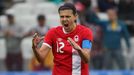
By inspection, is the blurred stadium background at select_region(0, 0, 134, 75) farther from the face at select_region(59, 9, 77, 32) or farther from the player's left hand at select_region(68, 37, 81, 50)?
the player's left hand at select_region(68, 37, 81, 50)

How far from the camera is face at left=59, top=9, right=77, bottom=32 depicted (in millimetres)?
7555

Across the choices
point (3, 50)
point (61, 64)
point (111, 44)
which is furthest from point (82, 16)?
point (61, 64)

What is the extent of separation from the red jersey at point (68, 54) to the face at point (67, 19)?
0.56 feet

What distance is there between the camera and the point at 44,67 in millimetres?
14430

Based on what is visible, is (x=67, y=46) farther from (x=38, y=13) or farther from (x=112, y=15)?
(x=38, y=13)

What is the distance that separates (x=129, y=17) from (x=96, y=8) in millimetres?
1077

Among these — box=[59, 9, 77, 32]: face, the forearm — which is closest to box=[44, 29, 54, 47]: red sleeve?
box=[59, 9, 77, 32]: face

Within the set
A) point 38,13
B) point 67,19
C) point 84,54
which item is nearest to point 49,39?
point 67,19

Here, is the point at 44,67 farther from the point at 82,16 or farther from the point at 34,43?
the point at 34,43

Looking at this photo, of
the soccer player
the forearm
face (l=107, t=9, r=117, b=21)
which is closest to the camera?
the forearm

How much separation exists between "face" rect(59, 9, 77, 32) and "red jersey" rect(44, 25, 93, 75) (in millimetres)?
171

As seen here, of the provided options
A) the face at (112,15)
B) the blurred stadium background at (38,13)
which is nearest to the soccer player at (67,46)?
the blurred stadium background at (38,13)

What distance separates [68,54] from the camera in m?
7.86

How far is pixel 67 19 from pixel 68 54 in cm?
53
